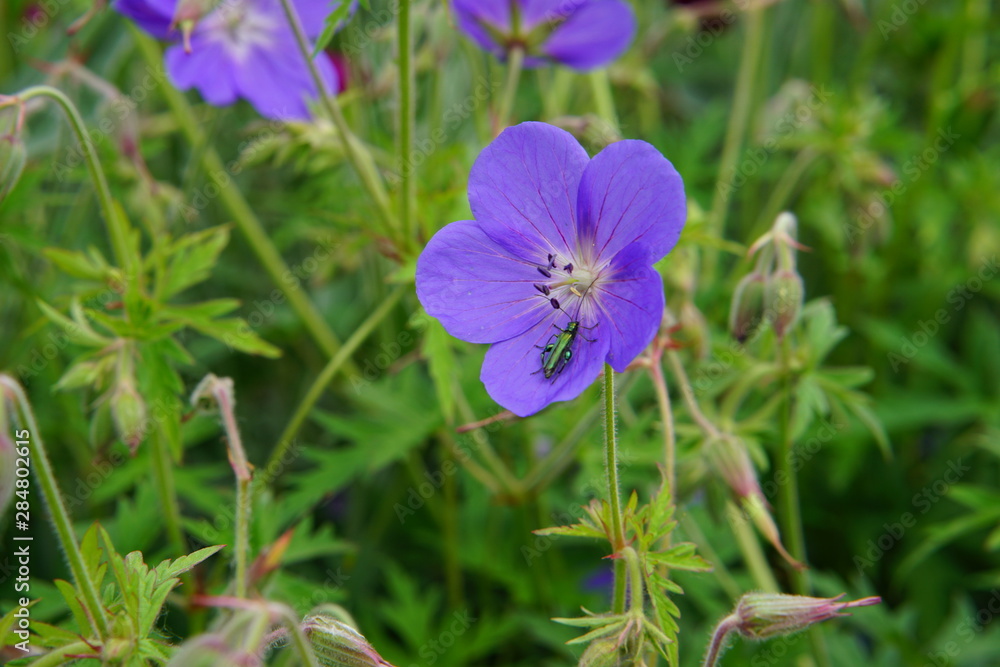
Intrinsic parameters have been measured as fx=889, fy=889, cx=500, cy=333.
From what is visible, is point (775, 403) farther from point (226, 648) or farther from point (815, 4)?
point (815, 4)

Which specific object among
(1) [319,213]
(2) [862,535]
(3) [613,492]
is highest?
(1) [319,213]

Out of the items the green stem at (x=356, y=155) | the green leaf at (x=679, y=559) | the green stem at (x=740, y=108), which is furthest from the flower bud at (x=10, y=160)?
the green stem at (x=740, y=108)

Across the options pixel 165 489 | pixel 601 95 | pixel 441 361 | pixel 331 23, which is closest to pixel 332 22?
pixel 331 23

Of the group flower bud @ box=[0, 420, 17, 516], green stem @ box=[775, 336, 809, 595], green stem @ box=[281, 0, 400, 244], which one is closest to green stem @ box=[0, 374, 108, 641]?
flower bud @ box=[0, 420, 17, 516]

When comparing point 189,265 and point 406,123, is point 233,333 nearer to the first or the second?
point 189,265

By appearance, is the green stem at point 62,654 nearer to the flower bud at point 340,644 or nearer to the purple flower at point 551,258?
the flower bud at point 340,644

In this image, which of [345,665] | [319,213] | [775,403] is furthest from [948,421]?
[345,665]

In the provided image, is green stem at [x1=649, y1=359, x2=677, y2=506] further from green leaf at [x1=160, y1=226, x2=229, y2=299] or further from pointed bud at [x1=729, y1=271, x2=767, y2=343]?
green leaf at [x1=160, y1=226, x2=229, y2=299]
